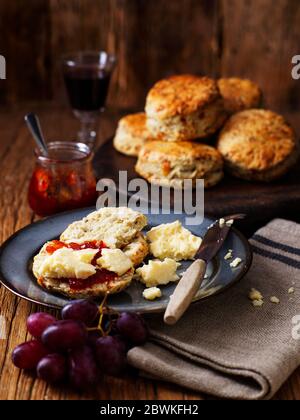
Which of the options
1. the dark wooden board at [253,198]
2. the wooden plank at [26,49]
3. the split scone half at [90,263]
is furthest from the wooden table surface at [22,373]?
the wooden plank at [26,49]

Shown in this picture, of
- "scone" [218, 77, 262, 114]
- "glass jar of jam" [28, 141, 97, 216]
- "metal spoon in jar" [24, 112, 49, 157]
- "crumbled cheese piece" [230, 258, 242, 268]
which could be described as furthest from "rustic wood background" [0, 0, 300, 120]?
"crumbled cheese piece" [230, 258, 242, 268]

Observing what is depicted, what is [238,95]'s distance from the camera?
127 inches

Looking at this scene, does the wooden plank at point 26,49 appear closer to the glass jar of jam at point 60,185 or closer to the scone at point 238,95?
the scone at point 238,95

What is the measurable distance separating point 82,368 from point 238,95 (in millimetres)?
1908

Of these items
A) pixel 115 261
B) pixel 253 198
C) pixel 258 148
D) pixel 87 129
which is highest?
pixel 115 261

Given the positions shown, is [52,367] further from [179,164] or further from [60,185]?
[179,164]

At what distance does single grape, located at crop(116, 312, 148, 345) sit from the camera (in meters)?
1.74

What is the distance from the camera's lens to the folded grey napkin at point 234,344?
1.68 m

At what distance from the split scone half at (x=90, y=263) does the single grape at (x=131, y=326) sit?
15 cm

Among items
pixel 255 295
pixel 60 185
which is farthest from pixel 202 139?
pixel 255 295

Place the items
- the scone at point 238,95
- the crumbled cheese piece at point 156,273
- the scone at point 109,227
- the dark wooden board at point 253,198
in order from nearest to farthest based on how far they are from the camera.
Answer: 1. the crumbled cheese piece at point 156,273
2. the scone at point 109,227
3. the dark wooden board at point 253,198
4. the scone at point 238,95

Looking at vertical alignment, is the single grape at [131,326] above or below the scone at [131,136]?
above

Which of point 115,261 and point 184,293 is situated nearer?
point 184,293

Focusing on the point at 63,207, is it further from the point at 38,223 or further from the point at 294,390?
the point at 294,390
